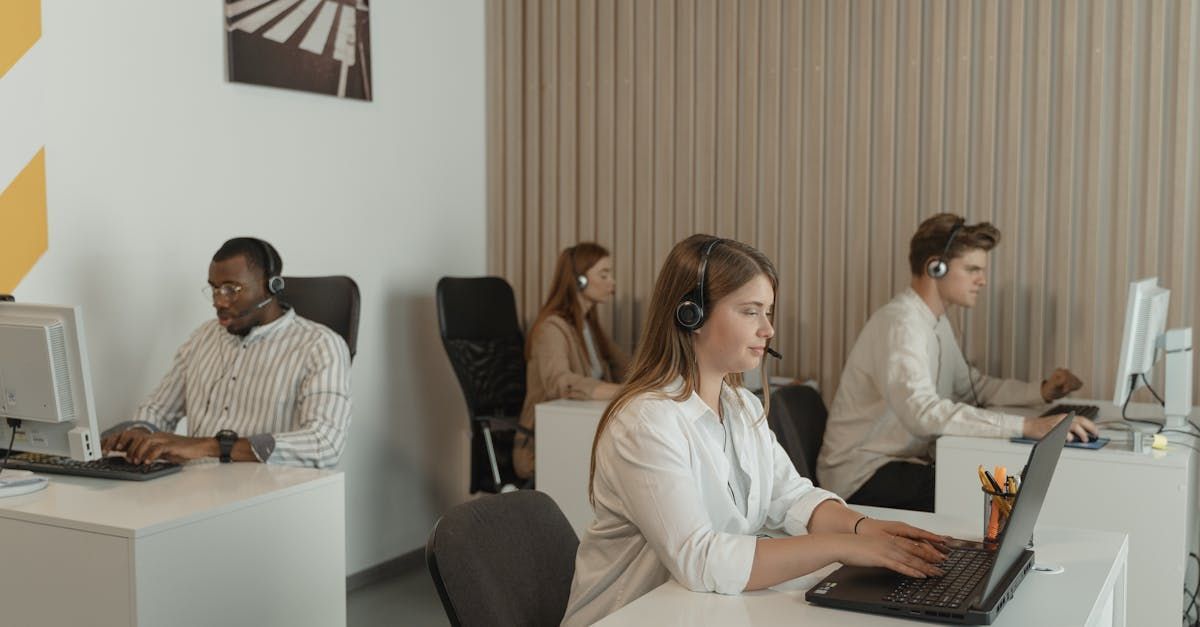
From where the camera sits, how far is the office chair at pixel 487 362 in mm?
4227

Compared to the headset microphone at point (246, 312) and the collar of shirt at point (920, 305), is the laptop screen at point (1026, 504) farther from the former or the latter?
the headset microphone at point (246, 312)

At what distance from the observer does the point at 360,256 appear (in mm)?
4277

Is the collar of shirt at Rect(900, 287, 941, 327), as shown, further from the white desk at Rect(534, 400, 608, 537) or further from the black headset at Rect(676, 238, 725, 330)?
the black headset at Rect(676, 238, 725, 330)

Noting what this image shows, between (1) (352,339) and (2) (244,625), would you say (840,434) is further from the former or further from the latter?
(2) (244,625)

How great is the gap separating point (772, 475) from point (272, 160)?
2.37 m

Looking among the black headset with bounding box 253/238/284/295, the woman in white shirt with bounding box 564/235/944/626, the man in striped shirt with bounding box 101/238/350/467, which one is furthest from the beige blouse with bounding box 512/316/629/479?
the woman in white shirt with bounding box 564/235/944/626

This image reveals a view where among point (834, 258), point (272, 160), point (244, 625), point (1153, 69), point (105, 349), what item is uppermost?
point (1153, 69)

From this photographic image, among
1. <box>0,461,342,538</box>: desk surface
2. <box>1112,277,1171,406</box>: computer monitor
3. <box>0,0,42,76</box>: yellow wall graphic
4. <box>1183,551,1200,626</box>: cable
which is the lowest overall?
<box>1183,551,1200,626</box>: cable

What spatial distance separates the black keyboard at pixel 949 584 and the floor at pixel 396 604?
2.27m

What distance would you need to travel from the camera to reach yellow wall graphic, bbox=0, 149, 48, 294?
122 inches

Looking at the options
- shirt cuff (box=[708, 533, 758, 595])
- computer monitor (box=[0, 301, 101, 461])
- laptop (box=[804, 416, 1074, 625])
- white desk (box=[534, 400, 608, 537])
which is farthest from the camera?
white desk (box=[534, 400, 608, 537])

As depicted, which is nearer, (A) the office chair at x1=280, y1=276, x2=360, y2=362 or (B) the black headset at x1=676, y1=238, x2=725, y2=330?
(B) the black headset at x1=676, y1=238, x2=725, y2=330

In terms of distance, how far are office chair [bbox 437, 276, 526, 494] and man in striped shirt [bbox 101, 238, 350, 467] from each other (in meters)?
1.01

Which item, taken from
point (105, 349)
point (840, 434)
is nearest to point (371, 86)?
point (105, 349)
